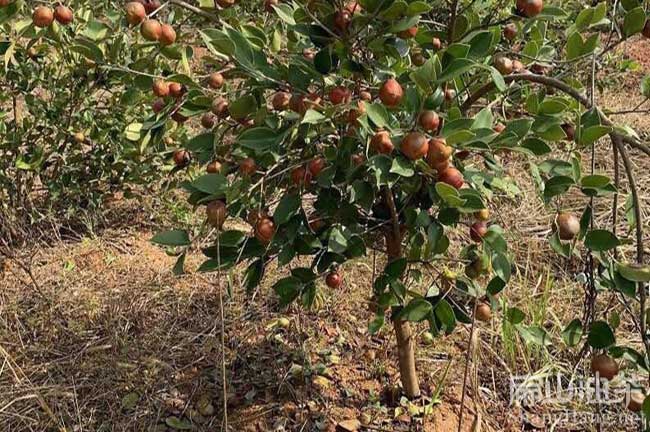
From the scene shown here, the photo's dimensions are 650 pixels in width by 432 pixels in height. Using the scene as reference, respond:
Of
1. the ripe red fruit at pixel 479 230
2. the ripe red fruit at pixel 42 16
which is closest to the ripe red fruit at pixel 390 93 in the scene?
the ripe red fruit at pixel 479 230

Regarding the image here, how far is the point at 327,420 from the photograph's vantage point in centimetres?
179

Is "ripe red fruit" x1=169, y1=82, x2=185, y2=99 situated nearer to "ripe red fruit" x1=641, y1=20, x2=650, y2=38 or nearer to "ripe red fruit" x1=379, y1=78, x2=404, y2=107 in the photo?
"ripe red fruit" x1=379, y1=78, x2=404, y2=107

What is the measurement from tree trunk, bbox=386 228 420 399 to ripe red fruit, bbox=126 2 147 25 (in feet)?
2.26

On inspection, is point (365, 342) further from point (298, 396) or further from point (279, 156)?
point (279, 156)

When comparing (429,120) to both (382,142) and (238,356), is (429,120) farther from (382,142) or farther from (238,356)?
(238,356)

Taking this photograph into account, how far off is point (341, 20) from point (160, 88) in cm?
38

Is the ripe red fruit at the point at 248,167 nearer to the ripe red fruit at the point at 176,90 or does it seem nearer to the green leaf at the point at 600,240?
the ripe red fruit at the point at 176,90

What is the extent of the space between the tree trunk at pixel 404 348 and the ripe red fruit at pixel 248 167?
45cm

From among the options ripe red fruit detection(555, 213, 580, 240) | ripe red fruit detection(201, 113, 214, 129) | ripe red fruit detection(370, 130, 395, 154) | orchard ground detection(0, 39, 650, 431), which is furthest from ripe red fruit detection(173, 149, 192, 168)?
ripe red fruit detection(555, 213, 580, 240)

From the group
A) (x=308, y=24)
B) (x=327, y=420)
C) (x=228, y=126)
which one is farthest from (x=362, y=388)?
(x=308, y=24)

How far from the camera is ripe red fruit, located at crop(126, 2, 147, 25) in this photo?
1146mm

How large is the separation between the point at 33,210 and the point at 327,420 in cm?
157

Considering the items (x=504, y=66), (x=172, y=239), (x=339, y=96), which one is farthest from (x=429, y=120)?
(x=172, y=239)

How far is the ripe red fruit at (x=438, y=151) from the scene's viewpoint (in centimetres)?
103
